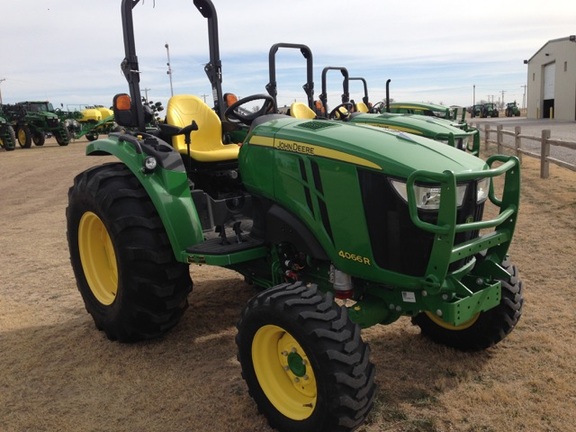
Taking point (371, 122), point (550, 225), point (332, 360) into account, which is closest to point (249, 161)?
point (332, 360)

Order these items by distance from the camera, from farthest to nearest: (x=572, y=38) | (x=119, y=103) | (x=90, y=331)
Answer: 1. (x=572, y=38)
2. (x=90, y=331)
3. (x=119, y=103)

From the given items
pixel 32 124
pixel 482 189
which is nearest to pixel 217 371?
pixel 482 189

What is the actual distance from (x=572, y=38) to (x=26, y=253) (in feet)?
119

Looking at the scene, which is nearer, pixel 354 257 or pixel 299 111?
pixel 354 257

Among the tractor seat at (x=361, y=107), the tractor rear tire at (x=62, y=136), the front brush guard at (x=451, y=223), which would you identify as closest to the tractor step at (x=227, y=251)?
the front brush guard at (x=451, y=223)

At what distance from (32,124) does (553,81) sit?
37571 millimetres

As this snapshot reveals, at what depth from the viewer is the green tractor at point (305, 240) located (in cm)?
250

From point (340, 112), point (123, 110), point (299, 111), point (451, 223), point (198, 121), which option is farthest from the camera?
point (340, 112)

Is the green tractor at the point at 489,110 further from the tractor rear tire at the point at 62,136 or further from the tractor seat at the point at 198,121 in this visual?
the tractor seat at the point at 198,121

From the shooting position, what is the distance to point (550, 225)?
21.9ft

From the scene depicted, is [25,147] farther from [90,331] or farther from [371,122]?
[90,331]

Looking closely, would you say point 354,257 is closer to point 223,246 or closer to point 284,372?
point 284,372

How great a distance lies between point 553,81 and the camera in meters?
42.3

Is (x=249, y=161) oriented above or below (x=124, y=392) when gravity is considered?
above
